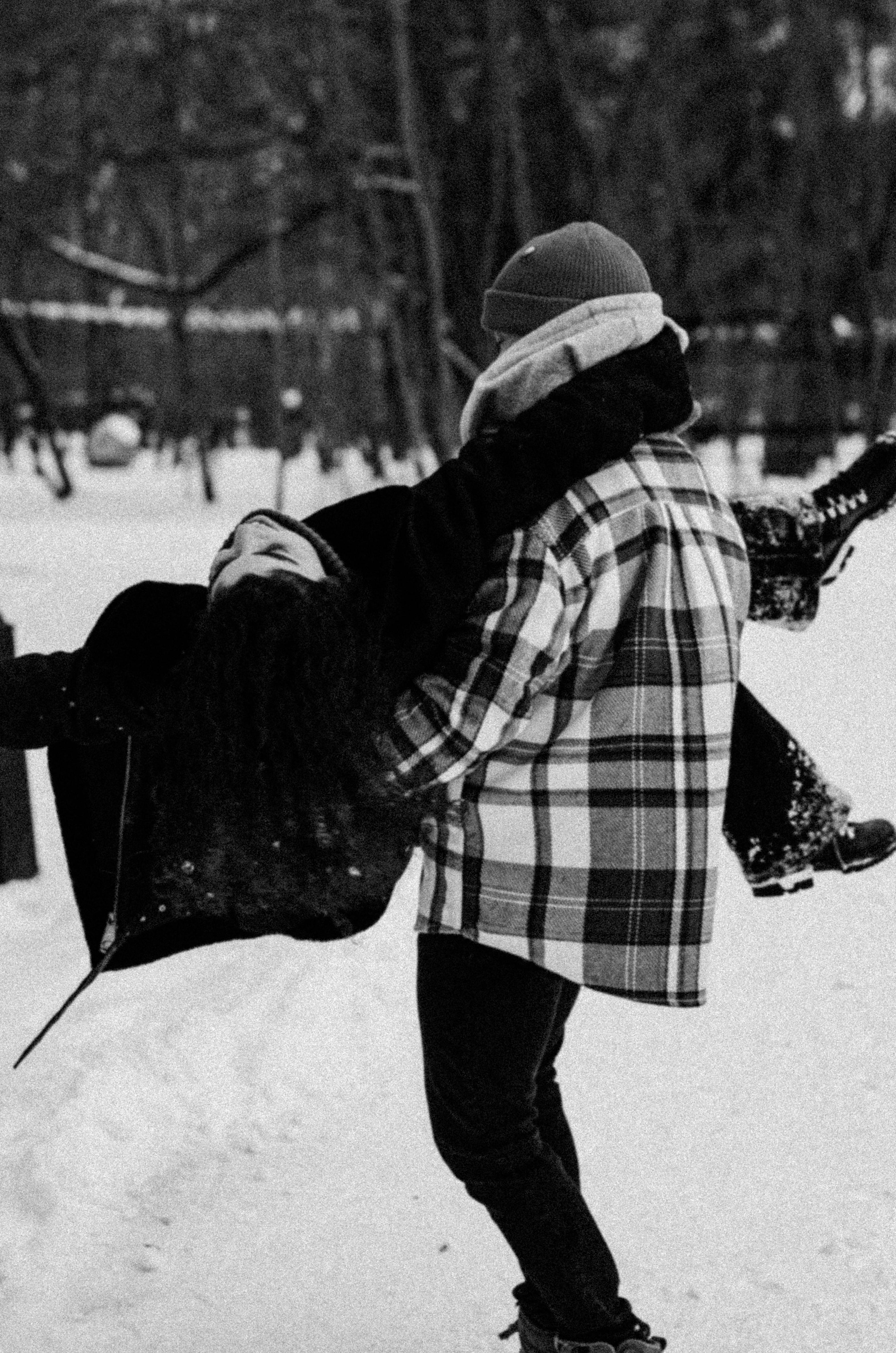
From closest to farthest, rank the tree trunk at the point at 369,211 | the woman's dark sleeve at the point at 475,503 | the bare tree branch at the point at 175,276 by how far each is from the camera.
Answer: the woman's dark sleeve at the point at 475,503
the tree trunk at the point at 369,211
the bare tree branch at the point at 175,276

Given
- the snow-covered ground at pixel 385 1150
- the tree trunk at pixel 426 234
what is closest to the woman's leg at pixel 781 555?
the snow-covered ground at pixel 385 1150

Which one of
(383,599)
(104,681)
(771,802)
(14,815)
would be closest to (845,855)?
(771,802)

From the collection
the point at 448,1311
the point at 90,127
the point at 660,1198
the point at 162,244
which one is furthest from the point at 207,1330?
the point at 162,244

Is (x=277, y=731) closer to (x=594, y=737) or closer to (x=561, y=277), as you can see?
(x=594, y=737)

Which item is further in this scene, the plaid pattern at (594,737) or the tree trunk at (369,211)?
the tree trunk at (369,211)

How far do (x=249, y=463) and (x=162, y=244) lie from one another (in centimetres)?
1060

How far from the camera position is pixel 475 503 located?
198 cm

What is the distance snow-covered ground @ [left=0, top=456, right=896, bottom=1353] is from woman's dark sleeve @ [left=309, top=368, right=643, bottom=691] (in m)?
1.43

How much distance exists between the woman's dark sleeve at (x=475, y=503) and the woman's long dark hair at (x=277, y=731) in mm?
49

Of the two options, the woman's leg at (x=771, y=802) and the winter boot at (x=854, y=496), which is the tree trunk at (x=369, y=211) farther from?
the woman's leg at (x=771, y=802)

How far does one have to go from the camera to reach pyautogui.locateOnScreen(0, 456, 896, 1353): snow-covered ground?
2859 millimetres

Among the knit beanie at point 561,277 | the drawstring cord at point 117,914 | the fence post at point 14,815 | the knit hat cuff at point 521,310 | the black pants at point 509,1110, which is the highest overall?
the knit beanie at point 561,277

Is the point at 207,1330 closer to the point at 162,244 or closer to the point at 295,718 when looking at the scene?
the point at 295,718

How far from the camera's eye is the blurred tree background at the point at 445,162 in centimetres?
1263
